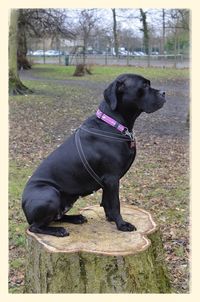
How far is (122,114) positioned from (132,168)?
178 inches

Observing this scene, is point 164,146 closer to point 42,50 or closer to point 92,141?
point 92,141

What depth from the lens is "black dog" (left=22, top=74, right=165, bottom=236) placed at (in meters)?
3.31

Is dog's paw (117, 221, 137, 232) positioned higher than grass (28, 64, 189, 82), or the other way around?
grass (28, 64, 189, 82)

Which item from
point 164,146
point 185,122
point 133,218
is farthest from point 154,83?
point 133,218

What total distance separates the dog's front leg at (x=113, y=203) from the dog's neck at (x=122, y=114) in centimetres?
41

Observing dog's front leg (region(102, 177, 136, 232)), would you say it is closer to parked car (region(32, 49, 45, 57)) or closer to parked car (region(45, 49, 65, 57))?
parked car (region(45, 49, 65, 57))

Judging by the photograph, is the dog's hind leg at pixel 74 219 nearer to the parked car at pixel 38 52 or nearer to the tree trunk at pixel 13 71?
the tree trunk at pixel 13 71

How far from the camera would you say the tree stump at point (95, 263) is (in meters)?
3.12

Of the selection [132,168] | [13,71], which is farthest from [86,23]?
[132,168]

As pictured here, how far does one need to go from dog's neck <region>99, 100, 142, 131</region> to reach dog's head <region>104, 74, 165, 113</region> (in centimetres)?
3

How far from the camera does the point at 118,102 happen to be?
131 inches

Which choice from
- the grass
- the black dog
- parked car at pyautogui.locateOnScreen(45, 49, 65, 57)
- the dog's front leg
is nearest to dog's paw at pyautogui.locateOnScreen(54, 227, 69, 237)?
the black dog

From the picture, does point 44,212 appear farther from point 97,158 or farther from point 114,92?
point 114,92

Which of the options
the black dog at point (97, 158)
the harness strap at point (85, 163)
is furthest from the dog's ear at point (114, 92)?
the harness strap at point (85, 163)
